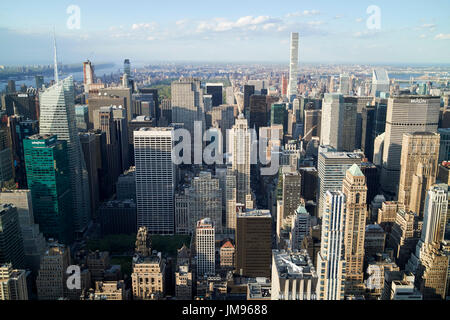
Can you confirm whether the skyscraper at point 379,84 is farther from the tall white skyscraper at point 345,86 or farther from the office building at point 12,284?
the office building at point 12,284

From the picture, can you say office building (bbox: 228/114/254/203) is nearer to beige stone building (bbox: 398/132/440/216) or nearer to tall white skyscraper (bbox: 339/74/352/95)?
tall white skyscraper (bbox: 339/74/352/95)

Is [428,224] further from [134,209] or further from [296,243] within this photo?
[134,209]

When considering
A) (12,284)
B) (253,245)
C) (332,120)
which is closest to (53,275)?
(12,284)

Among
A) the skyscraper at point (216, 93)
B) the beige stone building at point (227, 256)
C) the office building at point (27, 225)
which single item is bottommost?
the beige stone building at point (227, 256)

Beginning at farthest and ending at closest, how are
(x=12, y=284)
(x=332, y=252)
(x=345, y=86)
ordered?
1. (x=345, y=86)
2. (x=12, y=284)
3. (x=332, y=252)

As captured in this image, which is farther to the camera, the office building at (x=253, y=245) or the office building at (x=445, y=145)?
the office building at (x=445, y=145)

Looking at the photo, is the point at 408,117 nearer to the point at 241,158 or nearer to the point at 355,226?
the point at 241,158

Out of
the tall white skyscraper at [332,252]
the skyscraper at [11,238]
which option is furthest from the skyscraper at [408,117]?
the skyscraper at [11,238]
